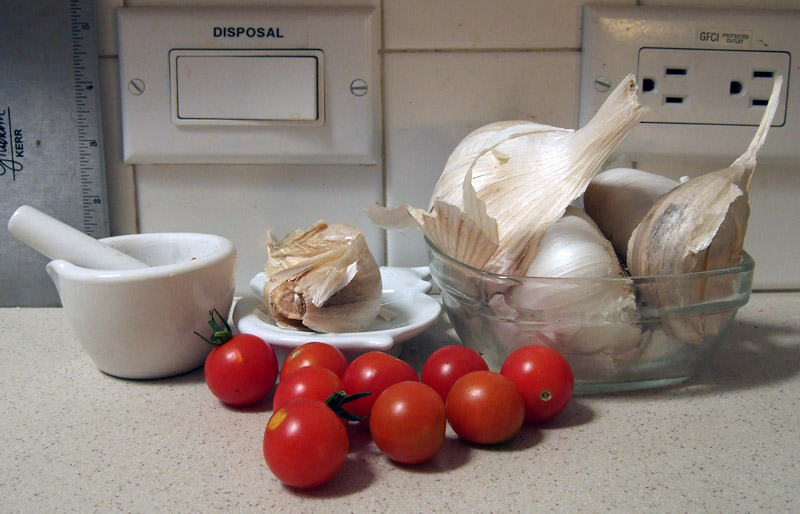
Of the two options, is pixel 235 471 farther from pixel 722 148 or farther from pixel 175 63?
pixel 722 148

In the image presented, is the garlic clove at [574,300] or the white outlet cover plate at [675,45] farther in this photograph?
the white outlet cover plate at [675,45]

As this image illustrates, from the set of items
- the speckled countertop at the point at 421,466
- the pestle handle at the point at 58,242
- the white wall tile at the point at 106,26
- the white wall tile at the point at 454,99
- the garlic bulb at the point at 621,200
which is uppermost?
the white wall tile at the point at 106,26

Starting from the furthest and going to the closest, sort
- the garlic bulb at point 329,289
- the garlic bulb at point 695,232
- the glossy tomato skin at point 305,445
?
the garlic bulb at point 329,289 → the garlic bulb at point 695,232 → the glossy tomato skin at point 305,445

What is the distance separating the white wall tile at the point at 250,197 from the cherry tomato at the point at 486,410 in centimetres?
39

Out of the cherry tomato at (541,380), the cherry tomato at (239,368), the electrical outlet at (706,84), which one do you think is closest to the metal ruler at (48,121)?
the cherry tomato at (239,368)

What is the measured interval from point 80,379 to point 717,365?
638mm

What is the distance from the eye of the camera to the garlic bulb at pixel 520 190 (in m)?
0.57

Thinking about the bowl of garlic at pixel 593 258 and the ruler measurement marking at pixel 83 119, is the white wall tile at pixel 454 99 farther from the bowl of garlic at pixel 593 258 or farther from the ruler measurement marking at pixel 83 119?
the ruler measurement marking at pixel 83 119

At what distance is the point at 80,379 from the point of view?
0.63 metres

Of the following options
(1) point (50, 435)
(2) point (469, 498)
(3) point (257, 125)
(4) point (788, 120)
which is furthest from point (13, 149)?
(4) point (788, 120)

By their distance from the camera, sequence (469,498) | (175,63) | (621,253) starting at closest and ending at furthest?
(469,498), (621,253), (175,63)

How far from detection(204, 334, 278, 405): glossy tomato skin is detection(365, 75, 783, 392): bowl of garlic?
0.18 meters

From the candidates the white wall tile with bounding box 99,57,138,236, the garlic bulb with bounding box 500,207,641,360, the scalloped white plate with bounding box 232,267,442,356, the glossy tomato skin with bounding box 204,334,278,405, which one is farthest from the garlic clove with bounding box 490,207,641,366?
the white wall tile with bounding box 99,57,138,236

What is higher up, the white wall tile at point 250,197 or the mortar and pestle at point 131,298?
the white wall tile at point 250,197
